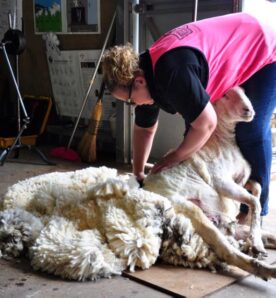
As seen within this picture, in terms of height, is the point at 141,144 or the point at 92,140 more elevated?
the point at 141,144

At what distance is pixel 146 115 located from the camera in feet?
7.04

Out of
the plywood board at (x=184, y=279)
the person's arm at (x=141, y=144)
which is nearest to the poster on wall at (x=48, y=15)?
the person's arm at (x=141, y=144)

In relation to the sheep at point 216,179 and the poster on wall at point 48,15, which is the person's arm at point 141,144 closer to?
the sheep at point 216,179

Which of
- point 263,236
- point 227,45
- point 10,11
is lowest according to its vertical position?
point 263,236

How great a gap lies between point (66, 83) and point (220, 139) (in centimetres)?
290

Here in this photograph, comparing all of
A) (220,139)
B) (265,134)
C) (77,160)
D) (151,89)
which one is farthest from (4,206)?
(77,160)

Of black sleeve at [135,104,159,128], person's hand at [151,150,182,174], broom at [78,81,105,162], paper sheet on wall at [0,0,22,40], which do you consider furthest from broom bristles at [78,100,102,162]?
person's hand at [151,150,182,174]

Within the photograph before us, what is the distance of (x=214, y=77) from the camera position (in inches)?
71.7

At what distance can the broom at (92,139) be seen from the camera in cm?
394

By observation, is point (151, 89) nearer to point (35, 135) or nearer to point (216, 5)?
point (216, 5)

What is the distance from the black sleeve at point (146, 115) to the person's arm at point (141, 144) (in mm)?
27

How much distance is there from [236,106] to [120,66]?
50 cm

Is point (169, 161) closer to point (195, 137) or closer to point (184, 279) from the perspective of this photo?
point (195, 137)

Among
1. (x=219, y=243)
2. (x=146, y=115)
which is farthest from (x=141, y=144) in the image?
(x=219, y=243)
